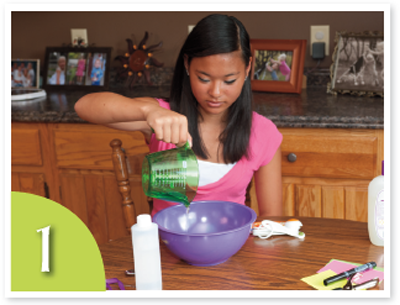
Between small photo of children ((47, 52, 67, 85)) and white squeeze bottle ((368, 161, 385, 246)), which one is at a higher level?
small photo of children ((47, 52, 67, 85))

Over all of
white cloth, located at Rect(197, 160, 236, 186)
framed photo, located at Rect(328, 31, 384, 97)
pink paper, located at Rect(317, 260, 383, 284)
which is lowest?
pink paper, located at Rect(317, 260, 383, 284)

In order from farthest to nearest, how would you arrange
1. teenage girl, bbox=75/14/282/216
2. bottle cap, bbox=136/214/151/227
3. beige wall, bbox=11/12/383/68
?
1. beige wall, bbox=11/12/383/68
2. teenage girl, bbox=75/14/282/216
3. bottle cap, bbox=136/214/151/227

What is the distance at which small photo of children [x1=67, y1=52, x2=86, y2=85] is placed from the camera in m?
2.44

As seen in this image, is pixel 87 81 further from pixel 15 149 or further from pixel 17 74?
pixel 15 149

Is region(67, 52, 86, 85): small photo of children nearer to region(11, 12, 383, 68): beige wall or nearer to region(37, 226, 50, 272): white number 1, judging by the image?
region(11, 12, 383, 68): beige wall

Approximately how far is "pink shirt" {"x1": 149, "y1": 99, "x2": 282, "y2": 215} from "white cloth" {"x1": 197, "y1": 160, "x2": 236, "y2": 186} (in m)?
0.02

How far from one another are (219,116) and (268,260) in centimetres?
63

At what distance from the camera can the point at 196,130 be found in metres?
1.39

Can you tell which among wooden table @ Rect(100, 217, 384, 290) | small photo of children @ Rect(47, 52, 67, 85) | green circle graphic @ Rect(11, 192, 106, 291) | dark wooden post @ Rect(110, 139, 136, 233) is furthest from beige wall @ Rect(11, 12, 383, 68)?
green circle graphic @ Rect(11, 192, 106, 291)

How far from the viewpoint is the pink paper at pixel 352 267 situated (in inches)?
31.2

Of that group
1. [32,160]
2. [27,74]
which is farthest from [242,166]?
[27,74]

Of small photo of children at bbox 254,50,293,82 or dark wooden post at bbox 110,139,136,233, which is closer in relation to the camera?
dark wooden post at bbox 110,139,136,233

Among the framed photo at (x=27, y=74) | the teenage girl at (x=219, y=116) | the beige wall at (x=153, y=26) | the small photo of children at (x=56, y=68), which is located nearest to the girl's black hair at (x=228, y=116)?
the teenage girl at (x=219, y=116)

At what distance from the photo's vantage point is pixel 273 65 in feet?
7.06
